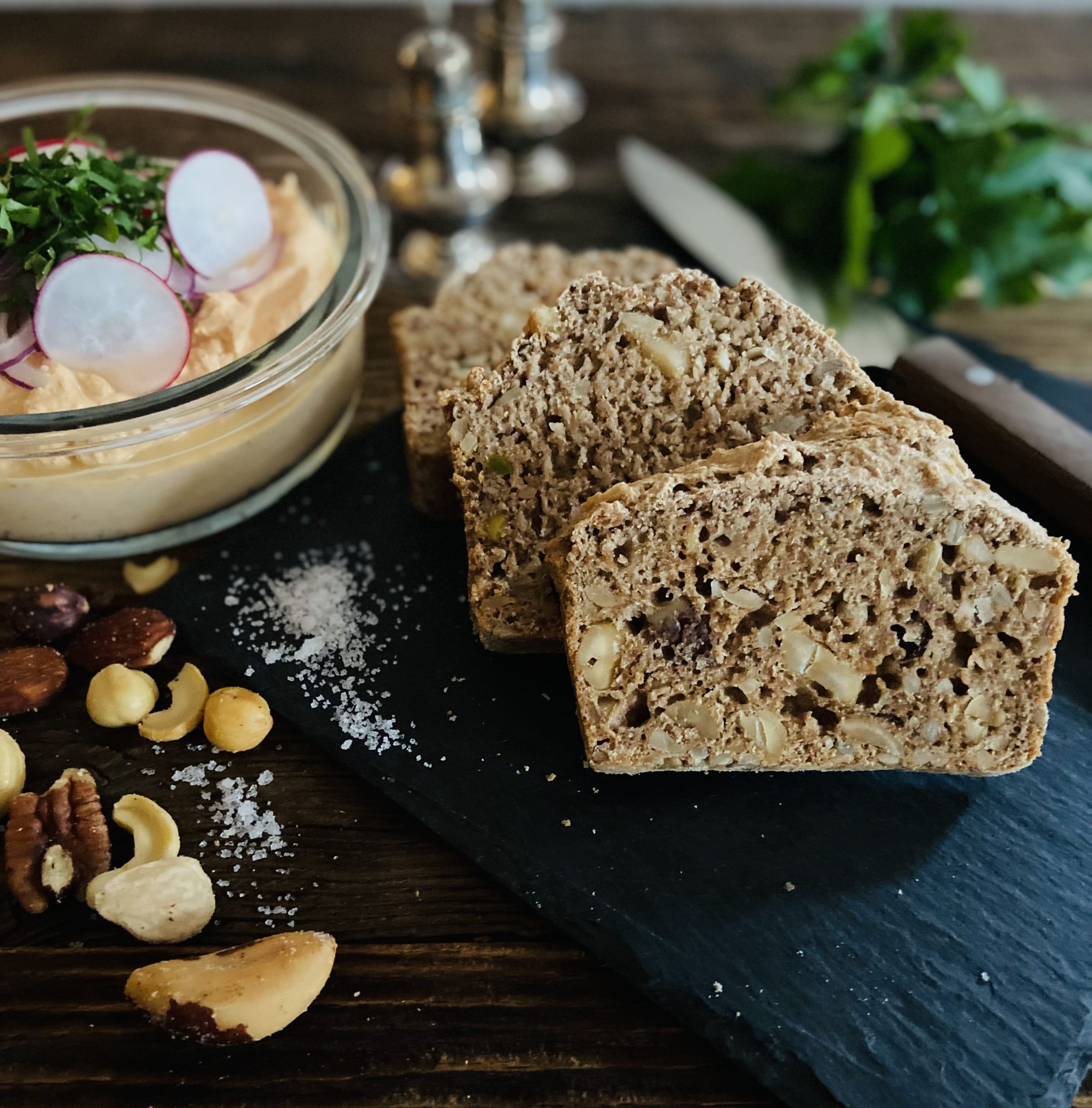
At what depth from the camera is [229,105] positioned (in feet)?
10.5

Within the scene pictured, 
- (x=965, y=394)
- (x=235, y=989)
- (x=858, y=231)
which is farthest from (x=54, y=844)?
(x=858, y=231)

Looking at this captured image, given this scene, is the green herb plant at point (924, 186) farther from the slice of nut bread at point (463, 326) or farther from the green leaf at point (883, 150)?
the slice of nut bread at point (463, 326)

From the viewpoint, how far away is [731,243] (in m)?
3.45

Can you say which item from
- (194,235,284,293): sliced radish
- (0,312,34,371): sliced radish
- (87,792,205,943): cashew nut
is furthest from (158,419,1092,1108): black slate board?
(194,235,284,293): sliced radish

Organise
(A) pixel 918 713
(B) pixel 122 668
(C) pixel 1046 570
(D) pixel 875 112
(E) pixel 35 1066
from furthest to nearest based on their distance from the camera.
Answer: (D) pixel 875 112 < (B) pixel 122 668 < (A) pixel 918 713 < (C) pixel 1046 570 < (E) pixel 35 1066

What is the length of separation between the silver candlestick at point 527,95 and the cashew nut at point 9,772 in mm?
2682

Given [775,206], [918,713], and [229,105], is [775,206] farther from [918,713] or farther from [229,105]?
[918,713]

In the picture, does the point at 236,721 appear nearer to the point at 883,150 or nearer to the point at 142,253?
the point at 142,253

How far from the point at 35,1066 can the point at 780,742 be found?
1471 millimetres

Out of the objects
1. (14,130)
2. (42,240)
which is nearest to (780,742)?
(42,240)

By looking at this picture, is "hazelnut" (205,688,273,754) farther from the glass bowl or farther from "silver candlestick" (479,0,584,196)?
"silver candlestick" (479,0,584,196)

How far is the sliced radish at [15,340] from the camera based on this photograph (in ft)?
7.54

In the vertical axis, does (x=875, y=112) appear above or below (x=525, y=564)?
above

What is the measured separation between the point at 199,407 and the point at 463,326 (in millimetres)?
753
